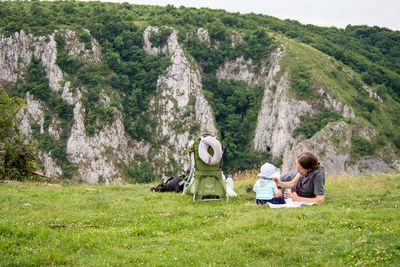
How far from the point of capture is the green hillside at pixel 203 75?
7258cm

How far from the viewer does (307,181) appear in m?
9.94

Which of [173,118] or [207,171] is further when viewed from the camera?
[173,118]

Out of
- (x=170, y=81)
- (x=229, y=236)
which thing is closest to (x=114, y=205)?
(x=229, y=236)

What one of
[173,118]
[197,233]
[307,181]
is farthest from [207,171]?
[173,118]

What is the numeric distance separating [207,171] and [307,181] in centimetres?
344

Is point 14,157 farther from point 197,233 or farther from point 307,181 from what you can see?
point 307,181

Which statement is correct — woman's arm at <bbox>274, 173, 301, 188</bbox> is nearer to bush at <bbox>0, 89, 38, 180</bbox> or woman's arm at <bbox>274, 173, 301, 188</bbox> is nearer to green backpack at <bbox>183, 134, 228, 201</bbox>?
green backpack at <bbox>183, 134, 228, 201</bbox>

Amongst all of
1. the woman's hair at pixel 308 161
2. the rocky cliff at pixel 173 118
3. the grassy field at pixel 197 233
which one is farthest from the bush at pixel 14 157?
the rocky cliff at pixel 173 118

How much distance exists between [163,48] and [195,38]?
8752 mm

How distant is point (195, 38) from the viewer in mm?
89750

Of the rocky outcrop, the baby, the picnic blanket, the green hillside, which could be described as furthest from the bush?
the rocky outcrop

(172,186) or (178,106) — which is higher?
(178,106)

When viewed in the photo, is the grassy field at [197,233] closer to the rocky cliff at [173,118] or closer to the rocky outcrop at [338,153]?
the rocky cliff at [173,118]

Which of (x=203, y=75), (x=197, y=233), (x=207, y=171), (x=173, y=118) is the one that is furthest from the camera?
(x=203, y=75)
